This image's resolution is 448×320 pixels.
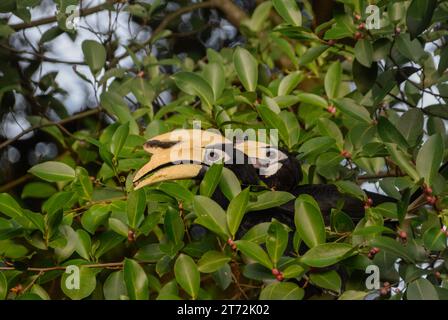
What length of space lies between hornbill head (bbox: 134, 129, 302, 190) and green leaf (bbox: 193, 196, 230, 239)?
0.69 feet

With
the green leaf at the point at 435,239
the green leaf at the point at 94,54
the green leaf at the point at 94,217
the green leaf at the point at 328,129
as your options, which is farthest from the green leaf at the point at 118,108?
the green leaf at the point at 435,239

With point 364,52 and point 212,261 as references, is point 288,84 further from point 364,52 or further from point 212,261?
point 212,261

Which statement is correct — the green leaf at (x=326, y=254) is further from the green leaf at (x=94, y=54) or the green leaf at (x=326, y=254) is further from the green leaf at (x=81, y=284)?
the green leaf at (x=94, y=54)

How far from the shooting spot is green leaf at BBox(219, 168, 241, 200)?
4.35ft

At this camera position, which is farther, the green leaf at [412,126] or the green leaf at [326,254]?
the green leaf at [412,126]

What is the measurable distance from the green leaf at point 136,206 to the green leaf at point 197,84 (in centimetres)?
39

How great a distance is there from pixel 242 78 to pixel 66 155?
0.78 m

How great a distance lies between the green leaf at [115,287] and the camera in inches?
51.8

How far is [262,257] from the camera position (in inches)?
46.9

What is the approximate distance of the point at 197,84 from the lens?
166 cm

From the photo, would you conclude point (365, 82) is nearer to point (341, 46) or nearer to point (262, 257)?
point (341, 46)

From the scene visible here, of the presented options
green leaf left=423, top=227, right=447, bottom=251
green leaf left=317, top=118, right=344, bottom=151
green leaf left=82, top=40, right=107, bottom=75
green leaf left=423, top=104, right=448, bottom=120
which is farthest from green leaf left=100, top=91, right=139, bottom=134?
green leaf left=423, top=227, right=447, bottom=251

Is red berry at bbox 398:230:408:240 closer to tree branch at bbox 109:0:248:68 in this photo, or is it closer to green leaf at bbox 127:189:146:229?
green leaf at bbox 127:189:146:229
